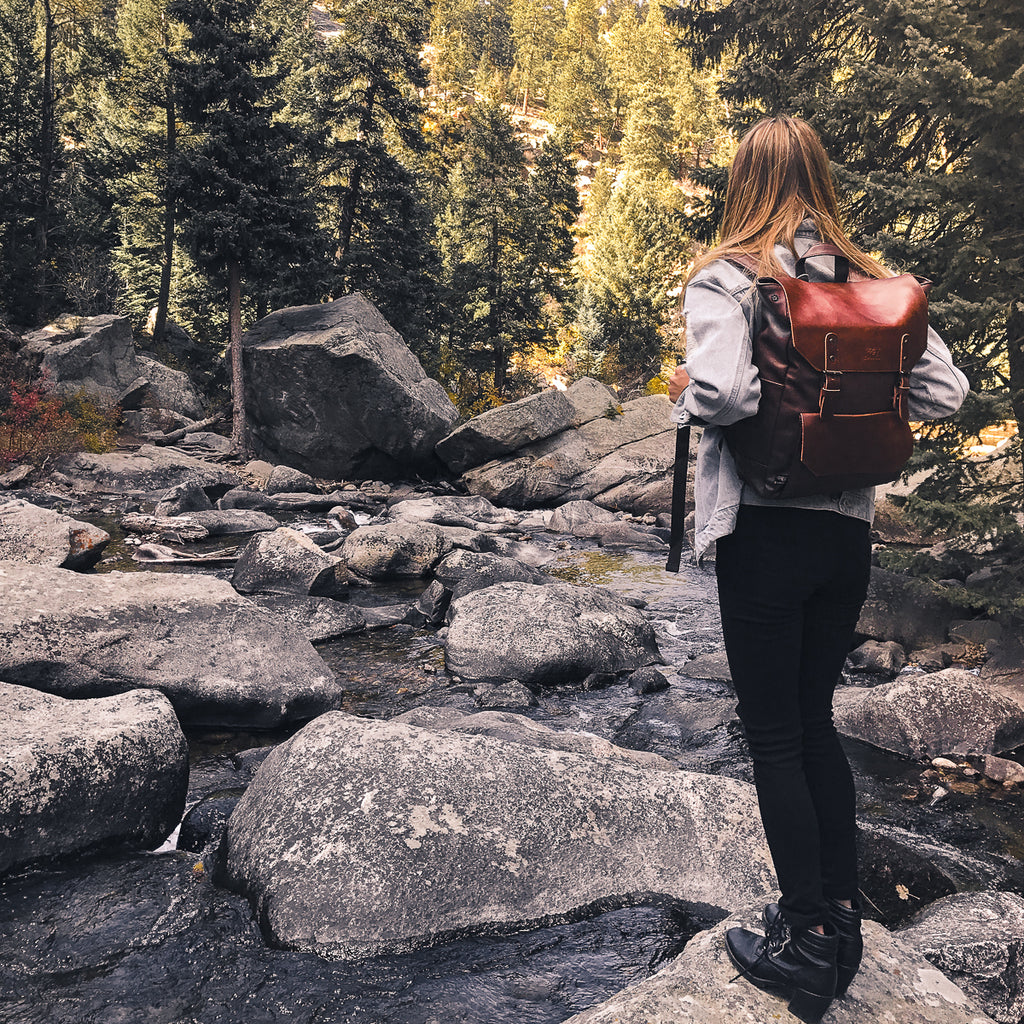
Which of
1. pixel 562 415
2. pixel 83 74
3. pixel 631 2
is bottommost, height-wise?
pixel 562 415

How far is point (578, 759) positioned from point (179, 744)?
242cm

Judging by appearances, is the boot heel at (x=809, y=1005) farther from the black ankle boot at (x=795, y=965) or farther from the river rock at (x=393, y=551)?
the river rock at (x=393, y=551)

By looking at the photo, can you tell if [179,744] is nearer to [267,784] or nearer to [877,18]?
[267,784]

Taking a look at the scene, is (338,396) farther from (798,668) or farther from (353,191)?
(798,668)

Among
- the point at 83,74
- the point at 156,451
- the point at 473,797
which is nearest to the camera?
the point at 473,797

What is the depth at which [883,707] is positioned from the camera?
679 centimetres

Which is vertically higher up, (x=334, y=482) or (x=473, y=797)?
(x=473, y=797)

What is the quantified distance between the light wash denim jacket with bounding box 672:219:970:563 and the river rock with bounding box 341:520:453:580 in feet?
33.3

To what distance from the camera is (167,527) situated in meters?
14.1

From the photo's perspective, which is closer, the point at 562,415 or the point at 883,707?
the point at 883,707

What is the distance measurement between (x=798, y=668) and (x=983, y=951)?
7.02 ft

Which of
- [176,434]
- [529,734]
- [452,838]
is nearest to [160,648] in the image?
[529,734]

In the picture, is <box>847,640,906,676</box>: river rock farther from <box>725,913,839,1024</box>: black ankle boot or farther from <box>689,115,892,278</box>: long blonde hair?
<box>689,115,892,278</box>: long blonde hair

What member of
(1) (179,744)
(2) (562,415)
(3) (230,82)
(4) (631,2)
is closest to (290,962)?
(1) (179,744)
